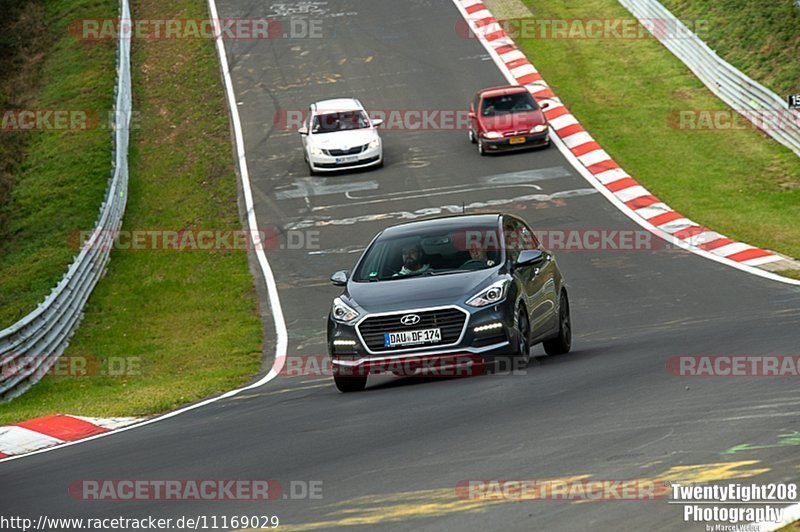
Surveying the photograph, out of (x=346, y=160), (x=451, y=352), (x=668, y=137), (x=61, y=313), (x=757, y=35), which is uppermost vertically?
(x=757, y=35)

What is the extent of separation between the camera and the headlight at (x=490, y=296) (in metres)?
13.2

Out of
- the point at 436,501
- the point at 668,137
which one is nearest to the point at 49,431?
the point at 436,501

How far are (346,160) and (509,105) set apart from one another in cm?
410

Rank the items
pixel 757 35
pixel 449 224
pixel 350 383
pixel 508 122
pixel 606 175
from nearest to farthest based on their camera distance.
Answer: pixel 350 383
pixel 449 224
pixel 606 175
pixel 508 122
pixel 757 35

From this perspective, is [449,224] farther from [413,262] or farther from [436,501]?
[436,501]

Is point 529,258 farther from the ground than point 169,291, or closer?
farther from the ground

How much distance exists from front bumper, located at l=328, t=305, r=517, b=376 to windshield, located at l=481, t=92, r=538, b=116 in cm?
1966

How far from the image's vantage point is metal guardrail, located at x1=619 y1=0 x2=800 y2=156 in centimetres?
3070

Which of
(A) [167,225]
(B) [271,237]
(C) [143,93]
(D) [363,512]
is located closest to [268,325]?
(B) [271,237]

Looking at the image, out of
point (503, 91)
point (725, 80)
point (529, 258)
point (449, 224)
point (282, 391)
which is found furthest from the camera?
point (725, 80)

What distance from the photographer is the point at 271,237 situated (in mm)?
27750

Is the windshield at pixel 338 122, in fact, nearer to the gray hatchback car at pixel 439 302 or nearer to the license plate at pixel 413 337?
the gray hatchback car at pixel 439 302

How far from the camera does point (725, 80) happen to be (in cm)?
3434

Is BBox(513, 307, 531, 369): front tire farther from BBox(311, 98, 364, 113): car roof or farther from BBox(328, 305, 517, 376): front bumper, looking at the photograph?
BBox(311, 98, 364, 113): car roof
